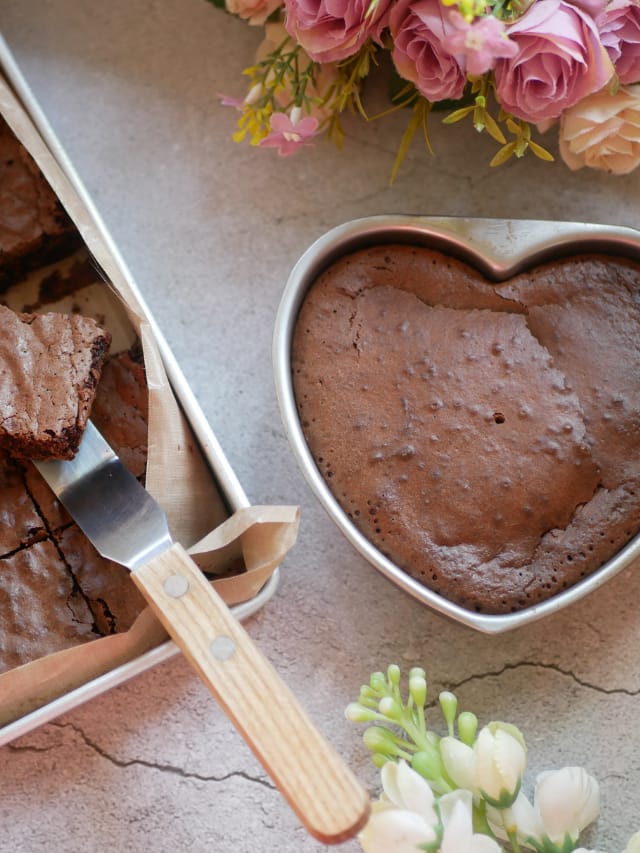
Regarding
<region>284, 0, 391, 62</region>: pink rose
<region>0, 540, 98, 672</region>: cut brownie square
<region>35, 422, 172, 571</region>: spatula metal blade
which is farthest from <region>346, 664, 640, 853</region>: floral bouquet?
<region>284, 0, 391, 62</region>: pink rose

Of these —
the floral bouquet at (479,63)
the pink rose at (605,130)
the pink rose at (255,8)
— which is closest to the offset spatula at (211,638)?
the floral bouquet at (479,63)

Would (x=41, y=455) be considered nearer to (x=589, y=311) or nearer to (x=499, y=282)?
(x=499, y=282)

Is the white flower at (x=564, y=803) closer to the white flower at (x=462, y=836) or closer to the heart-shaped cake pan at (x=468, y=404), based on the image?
the white flower at (x=462, y=836)

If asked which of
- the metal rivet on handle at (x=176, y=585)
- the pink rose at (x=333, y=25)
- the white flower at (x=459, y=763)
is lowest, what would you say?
the white flower at (x=459, y=763)

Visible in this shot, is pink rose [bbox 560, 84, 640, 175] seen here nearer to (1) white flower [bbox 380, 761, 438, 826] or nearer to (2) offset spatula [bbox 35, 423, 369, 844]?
(2) offset spatula [bbox 35, 423, 369, 844]

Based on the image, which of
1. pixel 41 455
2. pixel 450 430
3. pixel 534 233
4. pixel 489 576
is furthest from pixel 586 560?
pixel 41 455

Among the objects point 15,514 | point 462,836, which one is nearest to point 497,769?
point 462,836
